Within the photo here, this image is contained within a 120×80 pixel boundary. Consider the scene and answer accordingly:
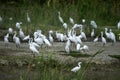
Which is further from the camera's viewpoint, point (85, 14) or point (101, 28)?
point (85, 14)

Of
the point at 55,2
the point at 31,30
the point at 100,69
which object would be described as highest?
the point at 55,2

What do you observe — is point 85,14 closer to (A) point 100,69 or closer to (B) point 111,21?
(B) point 111,21

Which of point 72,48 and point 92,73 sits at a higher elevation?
point 72,48

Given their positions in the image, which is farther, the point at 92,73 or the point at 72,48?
the point at 72,48

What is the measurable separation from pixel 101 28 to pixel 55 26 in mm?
1695

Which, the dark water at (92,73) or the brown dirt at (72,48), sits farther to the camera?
the brown dirt at (72,48)

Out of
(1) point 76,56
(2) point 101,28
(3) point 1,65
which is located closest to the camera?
(3) point 1,65

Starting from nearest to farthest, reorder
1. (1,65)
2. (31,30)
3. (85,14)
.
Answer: (1,65) < (31,30) < (85,14)

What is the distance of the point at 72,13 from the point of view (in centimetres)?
1833

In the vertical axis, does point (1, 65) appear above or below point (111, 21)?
below

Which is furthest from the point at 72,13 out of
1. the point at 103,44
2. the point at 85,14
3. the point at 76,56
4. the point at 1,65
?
the point at 1,65

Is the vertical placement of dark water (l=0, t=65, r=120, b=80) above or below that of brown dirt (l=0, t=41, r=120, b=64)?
below

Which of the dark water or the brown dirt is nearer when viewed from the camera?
the dark water

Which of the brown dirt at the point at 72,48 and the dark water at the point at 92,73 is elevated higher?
→ the brown dirt at the point at 72,48
